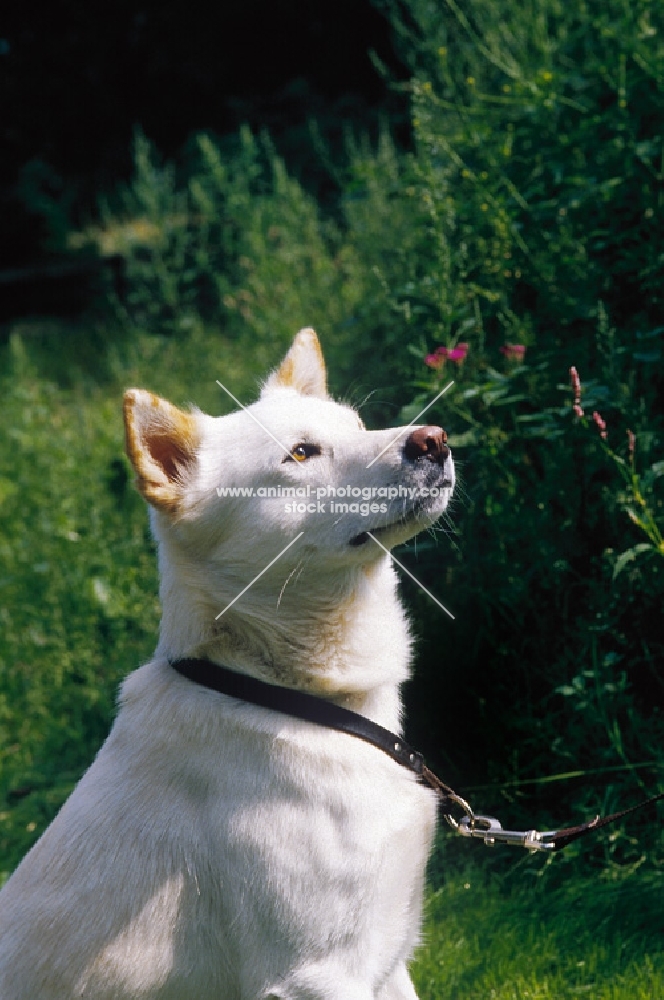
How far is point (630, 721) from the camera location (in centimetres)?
316

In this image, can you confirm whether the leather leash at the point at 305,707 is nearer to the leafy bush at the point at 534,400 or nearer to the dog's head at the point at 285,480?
the dog's head at the point at 285,480

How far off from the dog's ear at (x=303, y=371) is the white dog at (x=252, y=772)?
283mm

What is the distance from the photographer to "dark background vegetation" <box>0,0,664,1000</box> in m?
3.20

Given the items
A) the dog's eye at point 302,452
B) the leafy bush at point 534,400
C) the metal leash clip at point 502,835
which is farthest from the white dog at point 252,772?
the leafy bush at point 534,400

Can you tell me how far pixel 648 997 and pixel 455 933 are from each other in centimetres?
58

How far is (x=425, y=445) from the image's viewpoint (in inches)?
91.4

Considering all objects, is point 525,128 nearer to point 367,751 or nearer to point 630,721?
point 630,721

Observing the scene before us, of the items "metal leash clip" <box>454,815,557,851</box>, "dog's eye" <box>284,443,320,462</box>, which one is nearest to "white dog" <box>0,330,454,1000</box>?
"dog's eye" <box>284,443,320,462</box>

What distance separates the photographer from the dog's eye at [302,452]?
7.98 ft

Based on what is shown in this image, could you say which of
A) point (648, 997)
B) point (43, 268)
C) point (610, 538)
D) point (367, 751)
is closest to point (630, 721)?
point (610, 538)

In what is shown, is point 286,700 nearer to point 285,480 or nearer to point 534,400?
point 285,480

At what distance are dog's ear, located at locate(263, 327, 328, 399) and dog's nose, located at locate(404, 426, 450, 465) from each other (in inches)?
22.0

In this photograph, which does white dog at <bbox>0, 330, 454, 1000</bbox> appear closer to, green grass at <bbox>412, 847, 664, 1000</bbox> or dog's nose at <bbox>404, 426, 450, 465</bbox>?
dog's nose at <bbox>404, 426, 450, 465</bbox>

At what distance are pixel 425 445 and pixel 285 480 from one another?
329mm
